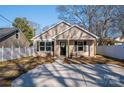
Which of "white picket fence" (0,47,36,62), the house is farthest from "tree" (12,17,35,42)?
the house

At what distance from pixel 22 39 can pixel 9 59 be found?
15510mm

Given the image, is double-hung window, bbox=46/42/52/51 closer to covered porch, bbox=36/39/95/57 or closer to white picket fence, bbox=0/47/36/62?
covered porch, bbox=36/39/95/57

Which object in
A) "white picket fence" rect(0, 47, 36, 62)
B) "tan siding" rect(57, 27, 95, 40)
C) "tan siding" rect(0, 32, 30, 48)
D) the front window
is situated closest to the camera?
"white picket fence" rect(0, 47, 36, 62)

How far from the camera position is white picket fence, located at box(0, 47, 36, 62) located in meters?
25.9

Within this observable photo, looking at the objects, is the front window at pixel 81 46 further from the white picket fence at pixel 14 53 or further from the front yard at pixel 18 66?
the front yard at pixel 18 66

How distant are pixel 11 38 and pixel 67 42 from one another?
8.60 m

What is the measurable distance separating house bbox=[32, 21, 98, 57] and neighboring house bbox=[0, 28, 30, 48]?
12.6 feet

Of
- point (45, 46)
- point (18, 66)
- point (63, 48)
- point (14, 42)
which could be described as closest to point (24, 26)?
point (14, 42)

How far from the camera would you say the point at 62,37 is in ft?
108

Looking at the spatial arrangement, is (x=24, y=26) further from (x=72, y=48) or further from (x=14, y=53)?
(x=14, y=53)

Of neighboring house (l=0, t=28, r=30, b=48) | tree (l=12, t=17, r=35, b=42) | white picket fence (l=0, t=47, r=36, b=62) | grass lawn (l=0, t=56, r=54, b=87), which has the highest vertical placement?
tree (l=12, t=17, r=35, b=42)
